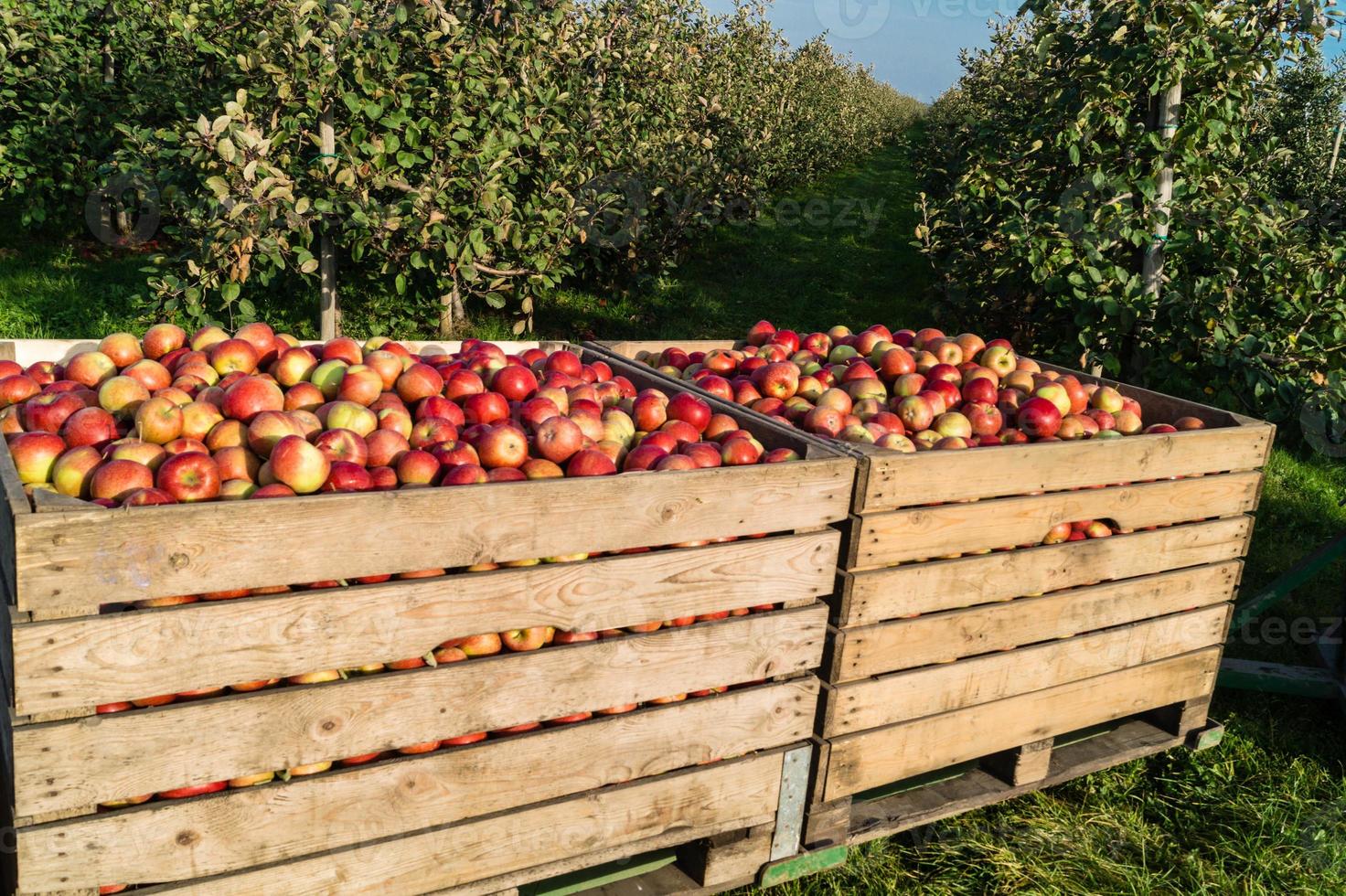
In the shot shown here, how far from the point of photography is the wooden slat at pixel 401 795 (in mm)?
1735

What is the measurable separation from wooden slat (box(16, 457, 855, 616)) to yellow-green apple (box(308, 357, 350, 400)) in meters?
0.94

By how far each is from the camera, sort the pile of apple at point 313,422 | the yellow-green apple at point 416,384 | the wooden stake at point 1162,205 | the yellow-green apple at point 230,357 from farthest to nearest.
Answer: the wooden stake at point 1162,205, the yellow-green apple at point 230,357, the yellow-green apple at point 416,384, the pile of apple at point 313,422

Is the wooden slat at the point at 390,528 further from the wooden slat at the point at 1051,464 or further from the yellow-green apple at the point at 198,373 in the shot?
the yellow-green apple at the point at 198,373

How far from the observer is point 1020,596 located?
2848 millimetres

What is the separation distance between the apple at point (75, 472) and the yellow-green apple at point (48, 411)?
25cm

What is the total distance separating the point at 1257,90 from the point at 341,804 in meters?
6.22

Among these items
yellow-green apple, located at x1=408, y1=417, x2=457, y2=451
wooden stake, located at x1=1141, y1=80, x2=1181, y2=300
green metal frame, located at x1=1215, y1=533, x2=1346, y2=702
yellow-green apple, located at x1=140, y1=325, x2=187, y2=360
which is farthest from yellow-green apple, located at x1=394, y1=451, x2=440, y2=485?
wooden stake, located at x1=1141, y1=80, x2=1181, y2=300

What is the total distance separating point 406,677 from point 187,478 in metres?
0.61

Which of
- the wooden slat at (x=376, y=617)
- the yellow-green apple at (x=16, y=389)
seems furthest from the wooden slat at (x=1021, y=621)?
the yellow-green apple at (x=16, y=389)

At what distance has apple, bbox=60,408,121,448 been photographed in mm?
2236

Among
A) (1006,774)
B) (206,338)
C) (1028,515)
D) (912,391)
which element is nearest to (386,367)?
(206,338)

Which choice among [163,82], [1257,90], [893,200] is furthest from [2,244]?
[893,200]

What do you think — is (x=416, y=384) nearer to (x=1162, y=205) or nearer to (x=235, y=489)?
(x=235, y=489)

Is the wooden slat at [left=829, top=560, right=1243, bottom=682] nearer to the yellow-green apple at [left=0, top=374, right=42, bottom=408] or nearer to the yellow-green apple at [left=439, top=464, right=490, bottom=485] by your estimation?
the yellow-green apple at [left=439, top=464, right=490, bottom=485]
